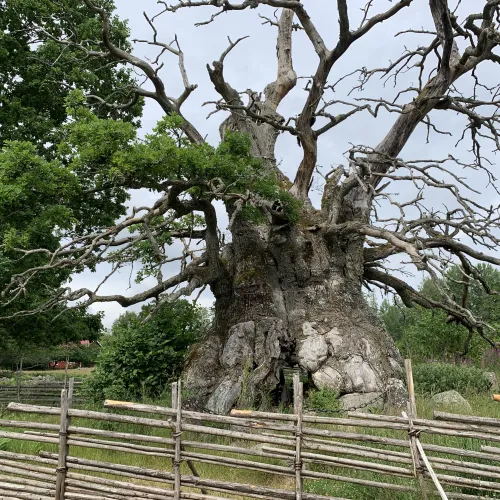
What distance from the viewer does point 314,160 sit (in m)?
10.0

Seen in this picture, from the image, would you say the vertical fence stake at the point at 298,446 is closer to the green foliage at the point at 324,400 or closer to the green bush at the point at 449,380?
the green foliage at the point at 324,400

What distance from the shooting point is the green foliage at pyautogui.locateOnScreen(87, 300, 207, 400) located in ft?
28.1

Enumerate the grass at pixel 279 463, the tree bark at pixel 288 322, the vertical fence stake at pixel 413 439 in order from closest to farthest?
the vertical fence stake at pixel 413 439 < the grass at pixel 279 463 < the tree bark at pixel 288 322

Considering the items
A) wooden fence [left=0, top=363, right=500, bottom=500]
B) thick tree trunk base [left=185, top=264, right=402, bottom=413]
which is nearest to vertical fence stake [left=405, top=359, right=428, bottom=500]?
wooden fence [left=0, top=363, right=500, bottom=500]

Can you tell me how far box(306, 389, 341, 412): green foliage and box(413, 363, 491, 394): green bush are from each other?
2.63m

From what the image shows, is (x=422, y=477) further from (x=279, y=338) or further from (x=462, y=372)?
(x=462, y=372)

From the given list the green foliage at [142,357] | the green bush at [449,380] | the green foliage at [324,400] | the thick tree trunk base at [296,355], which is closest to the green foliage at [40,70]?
the green foliage at [142,357]

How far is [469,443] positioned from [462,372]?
5822 millimetres

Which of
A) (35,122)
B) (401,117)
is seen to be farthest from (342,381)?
(35,122)

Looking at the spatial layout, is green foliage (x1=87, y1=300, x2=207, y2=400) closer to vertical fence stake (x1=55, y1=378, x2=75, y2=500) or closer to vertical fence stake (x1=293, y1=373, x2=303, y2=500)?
vertical fence stake (x1=55, y1=378, x2=75, y2=500)

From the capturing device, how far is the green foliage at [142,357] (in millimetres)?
8555

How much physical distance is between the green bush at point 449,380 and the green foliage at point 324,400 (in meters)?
2.63

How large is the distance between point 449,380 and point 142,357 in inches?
217

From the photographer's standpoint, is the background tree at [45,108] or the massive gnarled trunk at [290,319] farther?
the background tree at [45,108]
